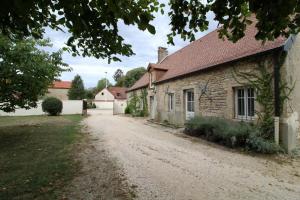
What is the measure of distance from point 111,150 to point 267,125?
525cm

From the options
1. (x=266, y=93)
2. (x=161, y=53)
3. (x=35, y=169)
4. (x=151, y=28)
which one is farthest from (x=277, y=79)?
(x=161, y=53)

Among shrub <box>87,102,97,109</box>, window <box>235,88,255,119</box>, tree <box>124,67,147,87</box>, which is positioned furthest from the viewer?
tree <box>124,67,147,87</box>

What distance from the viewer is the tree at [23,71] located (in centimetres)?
899

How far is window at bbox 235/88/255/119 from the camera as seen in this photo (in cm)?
889

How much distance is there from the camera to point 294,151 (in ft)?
24.0

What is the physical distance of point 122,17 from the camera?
2.60m

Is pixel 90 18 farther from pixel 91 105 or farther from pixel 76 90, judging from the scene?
pixel 76 90

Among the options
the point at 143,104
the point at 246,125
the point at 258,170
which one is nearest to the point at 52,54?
the point at 246,125

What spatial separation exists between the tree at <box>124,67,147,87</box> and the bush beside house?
50.2m

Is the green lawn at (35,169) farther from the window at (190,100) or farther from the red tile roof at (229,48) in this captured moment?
the window at (190,100)

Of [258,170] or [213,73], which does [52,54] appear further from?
[258,170]

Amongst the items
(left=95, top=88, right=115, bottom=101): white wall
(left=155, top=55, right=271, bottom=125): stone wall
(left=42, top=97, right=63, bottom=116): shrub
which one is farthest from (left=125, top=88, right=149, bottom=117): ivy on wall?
(left=95, top=88, right=115, bottom=101): white wall

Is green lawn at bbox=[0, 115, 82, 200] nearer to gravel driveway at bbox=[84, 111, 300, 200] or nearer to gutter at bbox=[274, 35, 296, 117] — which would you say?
gravel driveway at bbox=[84, 111, 300, 200]

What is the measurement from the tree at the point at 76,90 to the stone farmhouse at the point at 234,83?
128 ft
